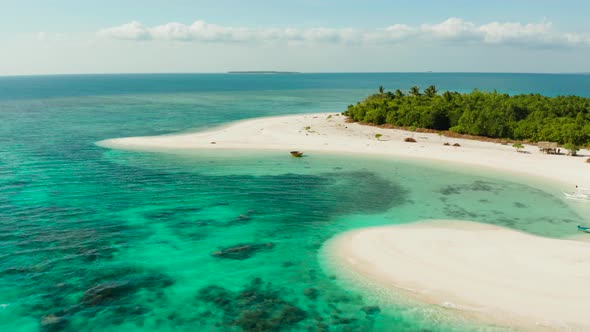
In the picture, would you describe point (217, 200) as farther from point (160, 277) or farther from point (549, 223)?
point (549, 223)

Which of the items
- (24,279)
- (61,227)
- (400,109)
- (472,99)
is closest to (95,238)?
(61,227)

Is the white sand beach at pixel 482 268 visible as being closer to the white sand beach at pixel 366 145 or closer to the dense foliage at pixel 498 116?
the white sand beach at pixel 366 145

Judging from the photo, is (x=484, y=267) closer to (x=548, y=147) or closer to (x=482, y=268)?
(x=482, y=268)

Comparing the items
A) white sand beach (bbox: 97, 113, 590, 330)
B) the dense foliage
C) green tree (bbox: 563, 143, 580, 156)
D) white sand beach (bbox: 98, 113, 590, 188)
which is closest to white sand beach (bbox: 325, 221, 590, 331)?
white sand beach (bbox: 97, 113, 590, 330)

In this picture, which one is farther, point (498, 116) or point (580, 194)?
point (498, 116)

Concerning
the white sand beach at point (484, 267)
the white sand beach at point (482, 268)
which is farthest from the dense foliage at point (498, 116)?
the white sand beach at point (482, 268)

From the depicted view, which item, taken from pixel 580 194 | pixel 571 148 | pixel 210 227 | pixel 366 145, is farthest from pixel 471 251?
pixel 571 148
